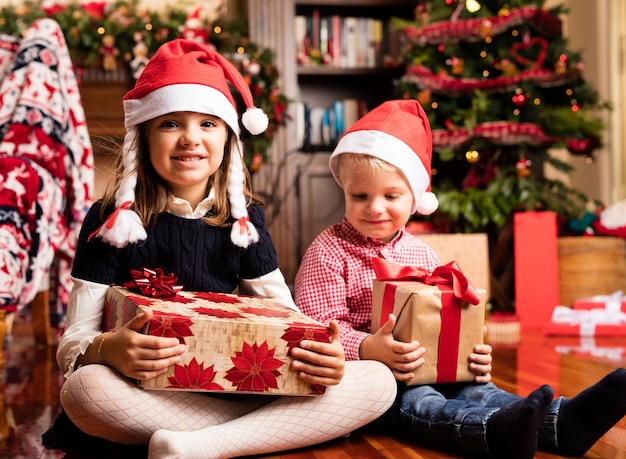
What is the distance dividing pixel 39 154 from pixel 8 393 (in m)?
0.88

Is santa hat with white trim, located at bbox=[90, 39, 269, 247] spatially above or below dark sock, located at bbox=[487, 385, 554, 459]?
above

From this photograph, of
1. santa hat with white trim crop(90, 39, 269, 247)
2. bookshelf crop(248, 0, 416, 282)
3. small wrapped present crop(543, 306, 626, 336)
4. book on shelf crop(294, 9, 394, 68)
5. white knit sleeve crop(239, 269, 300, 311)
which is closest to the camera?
santa hat with white trim crop(90, 39, 269, 247)

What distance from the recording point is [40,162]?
2252mm

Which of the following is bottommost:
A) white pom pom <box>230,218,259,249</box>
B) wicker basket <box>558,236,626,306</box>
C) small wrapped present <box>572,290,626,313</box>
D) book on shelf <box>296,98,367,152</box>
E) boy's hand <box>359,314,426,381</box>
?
small wrapped present <box>572,290,626,313</box>

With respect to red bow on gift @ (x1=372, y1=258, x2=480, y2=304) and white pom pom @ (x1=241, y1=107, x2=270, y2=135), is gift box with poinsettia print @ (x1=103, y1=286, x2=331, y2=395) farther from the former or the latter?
white pom pom @ (x1=241, y1=107, x2=270, y2=135)

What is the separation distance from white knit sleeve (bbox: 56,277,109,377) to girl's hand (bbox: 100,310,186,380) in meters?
0.16

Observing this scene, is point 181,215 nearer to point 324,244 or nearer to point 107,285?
point 107,285

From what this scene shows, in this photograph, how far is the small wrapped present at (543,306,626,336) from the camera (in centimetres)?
243

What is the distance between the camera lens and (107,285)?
3.87ft

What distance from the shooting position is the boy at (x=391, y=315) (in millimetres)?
1049

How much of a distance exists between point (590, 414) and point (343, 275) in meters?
0.54

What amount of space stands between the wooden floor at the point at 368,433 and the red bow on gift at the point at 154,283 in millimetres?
277

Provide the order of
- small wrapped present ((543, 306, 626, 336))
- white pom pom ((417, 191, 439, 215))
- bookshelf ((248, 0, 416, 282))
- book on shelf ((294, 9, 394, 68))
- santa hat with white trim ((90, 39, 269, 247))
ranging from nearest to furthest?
santa hat with white trim ((90, 39, 269, 247)), white pom pom ((417, 191, 439, 215)), small wrapped present ((543, 306, 626, 336)), bookshelf ((248, 0, 416, 282)), book on shelf ((294, 9, 394, 68))

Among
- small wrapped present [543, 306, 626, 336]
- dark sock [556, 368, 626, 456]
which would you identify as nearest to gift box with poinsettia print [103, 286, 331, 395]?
dark sock [556, 368, 626, 456]
